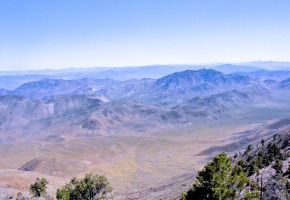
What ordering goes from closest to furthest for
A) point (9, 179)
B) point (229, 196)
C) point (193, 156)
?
point (229, 196) < point (9, 179) < point (193, 156)

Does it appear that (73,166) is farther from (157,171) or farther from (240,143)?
(240,143)

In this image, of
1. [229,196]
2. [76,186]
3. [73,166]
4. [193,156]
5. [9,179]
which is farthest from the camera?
[193,156]

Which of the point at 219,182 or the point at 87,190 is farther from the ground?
the point at 219,182

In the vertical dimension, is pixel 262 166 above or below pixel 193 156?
above

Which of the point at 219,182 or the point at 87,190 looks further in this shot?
the point at 87,190

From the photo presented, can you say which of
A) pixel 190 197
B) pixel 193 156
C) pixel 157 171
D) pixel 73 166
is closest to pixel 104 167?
pixel 73 166

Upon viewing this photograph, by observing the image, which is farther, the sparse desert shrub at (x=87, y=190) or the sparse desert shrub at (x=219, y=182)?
the sparse desert shrub at (x=87, y=190)

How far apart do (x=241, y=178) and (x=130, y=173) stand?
131680 millimetres

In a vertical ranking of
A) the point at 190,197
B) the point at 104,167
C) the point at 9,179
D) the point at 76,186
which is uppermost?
the point at 190,197

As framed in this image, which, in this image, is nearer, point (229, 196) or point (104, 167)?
point (229, 196)

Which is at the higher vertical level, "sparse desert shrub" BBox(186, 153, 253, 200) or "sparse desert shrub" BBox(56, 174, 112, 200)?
"sparse desert shrub" BBox(186, 153, 253, 200)

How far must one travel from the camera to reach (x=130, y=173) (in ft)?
523

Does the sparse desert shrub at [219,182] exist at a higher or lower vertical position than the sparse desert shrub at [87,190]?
higher

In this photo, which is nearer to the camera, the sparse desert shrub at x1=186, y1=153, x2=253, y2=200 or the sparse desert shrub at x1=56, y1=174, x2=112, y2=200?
the sparse desert shrub at x1=186, y1=153, x2=253, y2=200
